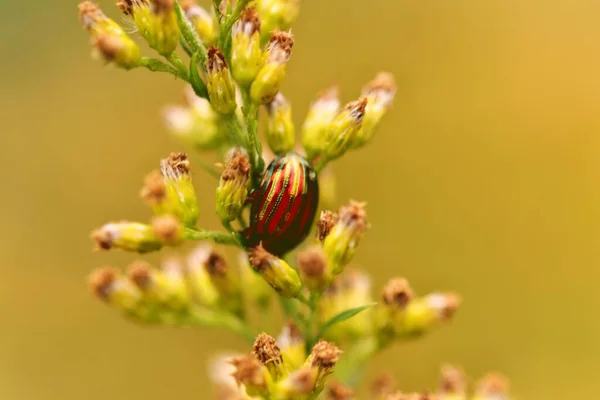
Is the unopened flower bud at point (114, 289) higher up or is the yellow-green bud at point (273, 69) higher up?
the yellow-green bud at point (273, 69)

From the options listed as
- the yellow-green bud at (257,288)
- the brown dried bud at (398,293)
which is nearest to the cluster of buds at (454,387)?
the brown dried bud at (398,293)

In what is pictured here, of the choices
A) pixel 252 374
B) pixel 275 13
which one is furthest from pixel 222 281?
pixel 275 13

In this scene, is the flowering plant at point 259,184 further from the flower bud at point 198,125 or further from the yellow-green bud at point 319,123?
the flower bud at point 198,125

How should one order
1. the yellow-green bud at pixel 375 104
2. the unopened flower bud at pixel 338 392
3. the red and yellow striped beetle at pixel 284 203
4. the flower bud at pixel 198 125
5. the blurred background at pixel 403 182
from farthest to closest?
the blurred background at pixel 403 182
the flower bud at pixel 198 125
the yellow-green bud at pixel 375 104
the unopened flower bud at pixel 338 392
the red and yellow striped beetle at pixel 284 203

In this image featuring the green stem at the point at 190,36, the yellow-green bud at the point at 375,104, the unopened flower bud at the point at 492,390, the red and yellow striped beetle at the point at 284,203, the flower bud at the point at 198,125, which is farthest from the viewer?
the unopened flower bud at the point at 492,390

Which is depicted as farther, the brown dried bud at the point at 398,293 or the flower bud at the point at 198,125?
the flower bud at the point at 198,125

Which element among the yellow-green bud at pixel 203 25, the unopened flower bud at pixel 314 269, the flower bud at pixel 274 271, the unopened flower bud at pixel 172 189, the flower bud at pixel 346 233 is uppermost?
the yellow-green bud at pixel 203 25

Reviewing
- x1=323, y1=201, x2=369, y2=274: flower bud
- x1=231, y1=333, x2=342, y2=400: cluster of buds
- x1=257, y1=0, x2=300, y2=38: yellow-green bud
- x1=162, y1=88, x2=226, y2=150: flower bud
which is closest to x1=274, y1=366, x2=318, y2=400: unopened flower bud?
x1=231, y1=333, x2=342, y2=400: cluster of buds
